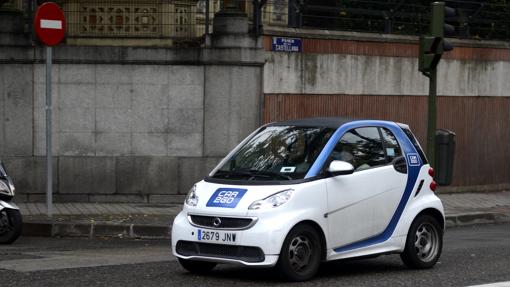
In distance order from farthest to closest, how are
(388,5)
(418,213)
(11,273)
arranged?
(388,5) → (418,213) → (11,273)

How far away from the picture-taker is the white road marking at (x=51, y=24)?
44.5 feet

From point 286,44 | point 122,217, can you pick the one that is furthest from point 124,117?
point 286,44

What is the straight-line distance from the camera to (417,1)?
A: 2134 cm

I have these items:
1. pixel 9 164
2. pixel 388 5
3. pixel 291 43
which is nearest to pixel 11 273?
pixel 9 164

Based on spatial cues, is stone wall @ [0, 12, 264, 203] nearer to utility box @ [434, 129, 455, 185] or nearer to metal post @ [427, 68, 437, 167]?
metal post @ [427, 68, 437, 167]

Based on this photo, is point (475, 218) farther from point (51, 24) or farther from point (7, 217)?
point (7, 217)

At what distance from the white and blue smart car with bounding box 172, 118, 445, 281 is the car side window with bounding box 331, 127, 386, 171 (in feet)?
0.04

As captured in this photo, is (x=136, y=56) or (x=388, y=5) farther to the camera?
(x=388, y=5)

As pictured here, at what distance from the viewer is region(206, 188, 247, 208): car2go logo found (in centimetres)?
887

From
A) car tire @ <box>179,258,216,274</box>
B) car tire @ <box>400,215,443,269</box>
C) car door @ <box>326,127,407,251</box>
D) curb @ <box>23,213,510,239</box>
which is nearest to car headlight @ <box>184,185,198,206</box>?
car tire @ <box>179,258,216,274</box>

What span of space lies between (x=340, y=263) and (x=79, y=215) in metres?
5.04

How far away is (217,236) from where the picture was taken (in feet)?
29.0

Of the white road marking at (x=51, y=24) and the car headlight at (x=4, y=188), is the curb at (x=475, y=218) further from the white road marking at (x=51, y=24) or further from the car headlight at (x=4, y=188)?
the car headlight at (x=4, y=188)

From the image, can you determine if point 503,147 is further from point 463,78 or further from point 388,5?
point 388,5
